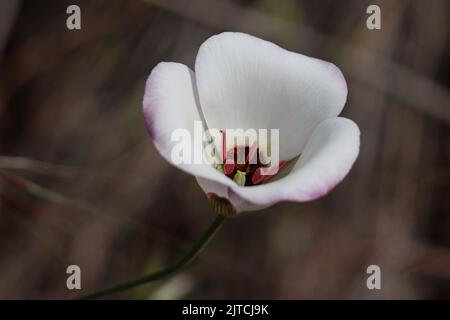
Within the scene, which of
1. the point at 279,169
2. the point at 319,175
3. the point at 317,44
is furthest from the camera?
the point at 317,44

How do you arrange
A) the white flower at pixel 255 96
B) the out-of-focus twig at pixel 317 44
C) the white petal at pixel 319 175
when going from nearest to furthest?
1. the white petal at pixel 319 175
2. the white flower at pixel 255 96
3. the out-of-focus twig at pixel 317 44

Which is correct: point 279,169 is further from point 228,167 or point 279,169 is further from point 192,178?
point 192,178

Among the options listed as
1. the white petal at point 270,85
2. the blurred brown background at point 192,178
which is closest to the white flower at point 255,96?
the white petal at point 270,85

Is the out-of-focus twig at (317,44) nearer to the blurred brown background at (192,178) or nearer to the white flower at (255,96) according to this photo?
the blurred brown background at (192,178)

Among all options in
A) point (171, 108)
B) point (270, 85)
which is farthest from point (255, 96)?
point (171, 108)

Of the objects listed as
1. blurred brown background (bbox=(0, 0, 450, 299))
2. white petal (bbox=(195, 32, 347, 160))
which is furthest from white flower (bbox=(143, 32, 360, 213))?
blurred brown background (bbox=(0, 0, 450, 299))

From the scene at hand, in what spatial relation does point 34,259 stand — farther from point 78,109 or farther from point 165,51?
point 165,51
